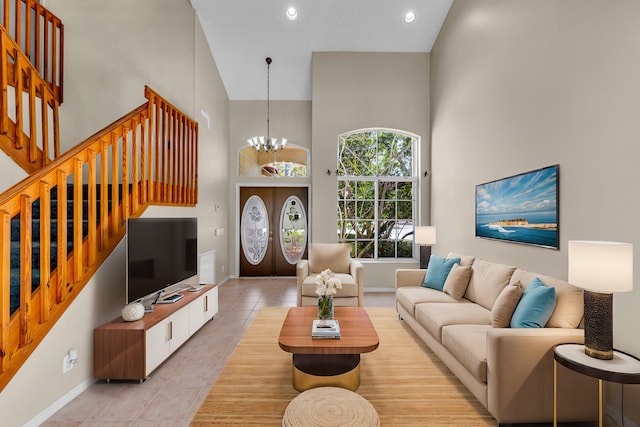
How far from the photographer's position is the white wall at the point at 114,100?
220 cm

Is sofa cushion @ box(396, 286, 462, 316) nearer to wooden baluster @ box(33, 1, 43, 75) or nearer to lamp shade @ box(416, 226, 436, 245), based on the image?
lamp shade @ box(416, 226, 436, 245)

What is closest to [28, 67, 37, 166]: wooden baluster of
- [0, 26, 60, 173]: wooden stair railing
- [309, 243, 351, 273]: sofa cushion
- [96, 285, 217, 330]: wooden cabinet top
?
[0, 26, 60, 173]: wooden stair railing

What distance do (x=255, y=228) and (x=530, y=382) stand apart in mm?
5774

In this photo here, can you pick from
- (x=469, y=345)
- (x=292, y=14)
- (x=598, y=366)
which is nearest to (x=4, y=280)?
(x=469, y=345)

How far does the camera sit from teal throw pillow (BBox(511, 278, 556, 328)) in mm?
2307

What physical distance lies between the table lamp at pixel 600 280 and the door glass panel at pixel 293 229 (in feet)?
18.1

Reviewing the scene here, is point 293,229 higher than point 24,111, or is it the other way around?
point 24,111

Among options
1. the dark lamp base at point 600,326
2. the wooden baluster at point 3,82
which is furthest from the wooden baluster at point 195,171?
the dark lamp base at point 600,326

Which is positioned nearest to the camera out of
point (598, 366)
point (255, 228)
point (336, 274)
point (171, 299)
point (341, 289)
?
point (598, 366)

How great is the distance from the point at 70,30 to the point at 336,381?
446cm

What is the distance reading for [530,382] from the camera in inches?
80.9

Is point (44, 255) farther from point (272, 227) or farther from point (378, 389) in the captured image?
point (272, 227)

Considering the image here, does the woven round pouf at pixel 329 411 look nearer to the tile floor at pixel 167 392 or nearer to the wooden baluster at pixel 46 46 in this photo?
the tile floor at pixel 167 392

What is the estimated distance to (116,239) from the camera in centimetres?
286
